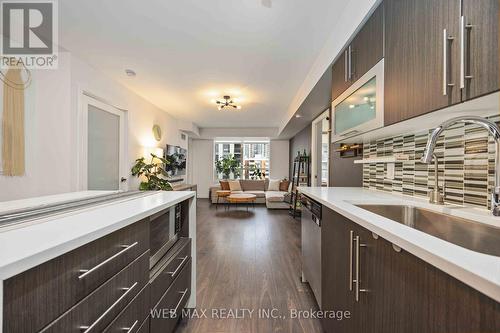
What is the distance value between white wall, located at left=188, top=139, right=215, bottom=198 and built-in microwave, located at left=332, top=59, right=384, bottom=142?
21.2 ft

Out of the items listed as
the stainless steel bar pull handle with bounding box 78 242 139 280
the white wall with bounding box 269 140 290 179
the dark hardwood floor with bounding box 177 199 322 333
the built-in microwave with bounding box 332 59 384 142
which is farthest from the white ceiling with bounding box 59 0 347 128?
the white wall with bounding box 269 140 290 179

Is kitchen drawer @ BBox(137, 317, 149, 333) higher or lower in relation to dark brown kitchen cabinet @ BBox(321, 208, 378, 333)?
lower

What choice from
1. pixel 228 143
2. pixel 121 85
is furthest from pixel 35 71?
pixel 228 143

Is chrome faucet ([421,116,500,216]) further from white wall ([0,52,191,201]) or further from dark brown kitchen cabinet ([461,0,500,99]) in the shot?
white wall ([0,52,191,201])

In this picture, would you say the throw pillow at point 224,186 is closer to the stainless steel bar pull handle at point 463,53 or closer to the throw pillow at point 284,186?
the throw pillow at point 284,186

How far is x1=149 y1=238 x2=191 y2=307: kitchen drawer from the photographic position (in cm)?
115

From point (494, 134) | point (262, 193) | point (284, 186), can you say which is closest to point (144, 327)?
point (494, 134)

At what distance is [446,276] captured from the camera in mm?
543

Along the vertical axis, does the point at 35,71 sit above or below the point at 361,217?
above

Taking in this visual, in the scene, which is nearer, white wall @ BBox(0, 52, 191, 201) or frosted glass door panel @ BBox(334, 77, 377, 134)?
frosted glass door panel @ BBox(334, 77, 377, 134)

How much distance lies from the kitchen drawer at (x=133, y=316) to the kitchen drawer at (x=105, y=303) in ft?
0.08

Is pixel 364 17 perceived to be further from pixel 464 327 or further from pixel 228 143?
pixel 228 143

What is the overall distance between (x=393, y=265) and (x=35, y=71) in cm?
354

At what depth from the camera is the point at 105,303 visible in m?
0.79
